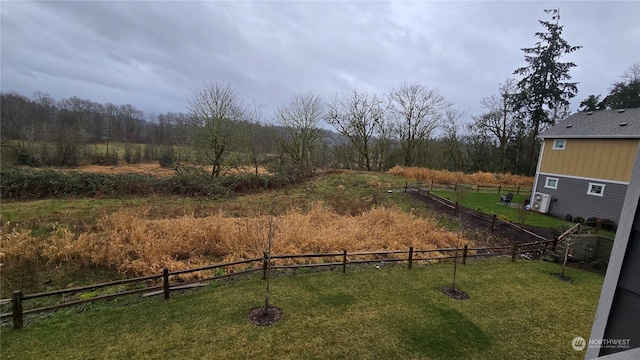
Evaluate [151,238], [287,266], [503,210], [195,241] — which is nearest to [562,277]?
[503,210]

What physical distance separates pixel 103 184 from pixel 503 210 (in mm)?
23978

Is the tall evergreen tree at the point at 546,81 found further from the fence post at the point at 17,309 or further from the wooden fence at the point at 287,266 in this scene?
the fence post at the point at 17,309

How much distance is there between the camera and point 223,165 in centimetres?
2103

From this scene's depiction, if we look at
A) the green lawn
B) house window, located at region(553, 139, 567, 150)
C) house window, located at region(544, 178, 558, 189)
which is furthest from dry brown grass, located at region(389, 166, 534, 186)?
house window, located at region(553, 139, 567, 150)

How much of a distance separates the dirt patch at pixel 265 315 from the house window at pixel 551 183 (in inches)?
696

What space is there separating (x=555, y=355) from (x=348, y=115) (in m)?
28.0

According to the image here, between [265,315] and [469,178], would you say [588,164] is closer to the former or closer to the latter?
[469,178]

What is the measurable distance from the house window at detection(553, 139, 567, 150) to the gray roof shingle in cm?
32

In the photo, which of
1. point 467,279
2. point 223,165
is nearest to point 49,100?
point 223,165

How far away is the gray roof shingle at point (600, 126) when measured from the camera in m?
12.9

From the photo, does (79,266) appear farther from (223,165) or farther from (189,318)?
(223,165)

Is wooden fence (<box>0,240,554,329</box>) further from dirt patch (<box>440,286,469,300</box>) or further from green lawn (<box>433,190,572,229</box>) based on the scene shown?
green lawn (<box>433,190,572,229</box>)

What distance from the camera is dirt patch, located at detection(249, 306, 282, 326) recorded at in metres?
5.12

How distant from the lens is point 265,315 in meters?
5.35
